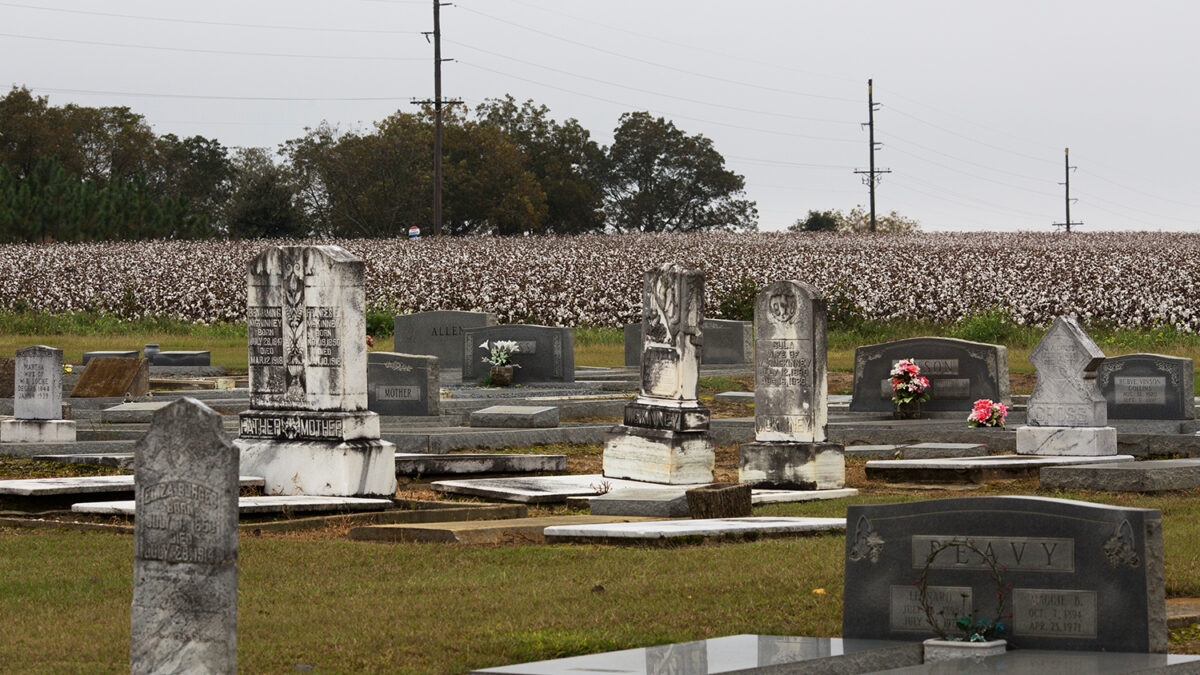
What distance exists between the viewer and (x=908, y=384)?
808 inches

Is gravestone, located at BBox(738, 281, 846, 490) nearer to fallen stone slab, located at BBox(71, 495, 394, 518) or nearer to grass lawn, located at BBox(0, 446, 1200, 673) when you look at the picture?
fallen stone slab, located at BBox(71, 495, 394, 518)

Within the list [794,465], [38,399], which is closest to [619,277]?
[38,399]

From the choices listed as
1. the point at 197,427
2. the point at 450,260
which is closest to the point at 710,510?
the point at 197,427

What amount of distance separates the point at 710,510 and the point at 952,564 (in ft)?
17.7

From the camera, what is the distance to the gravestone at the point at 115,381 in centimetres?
2133

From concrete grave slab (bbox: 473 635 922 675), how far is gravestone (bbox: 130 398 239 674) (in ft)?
3.55

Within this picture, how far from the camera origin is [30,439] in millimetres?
17828

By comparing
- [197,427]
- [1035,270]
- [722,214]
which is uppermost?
[722,214]

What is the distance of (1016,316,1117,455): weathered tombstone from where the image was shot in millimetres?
17000

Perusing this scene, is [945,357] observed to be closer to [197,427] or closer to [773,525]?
[773,525]

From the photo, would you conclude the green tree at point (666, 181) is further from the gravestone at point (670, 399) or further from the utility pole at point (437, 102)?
the gravestone at point (670, 399)

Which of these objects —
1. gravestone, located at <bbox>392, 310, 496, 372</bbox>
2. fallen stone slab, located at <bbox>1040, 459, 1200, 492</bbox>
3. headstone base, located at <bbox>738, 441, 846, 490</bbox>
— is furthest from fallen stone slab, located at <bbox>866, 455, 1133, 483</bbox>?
gravestone, located at <bbox>392, 310, 496, 372</bbox>

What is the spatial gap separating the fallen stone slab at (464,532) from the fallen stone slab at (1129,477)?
4.81 metres

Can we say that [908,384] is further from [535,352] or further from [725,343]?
[725,343]
